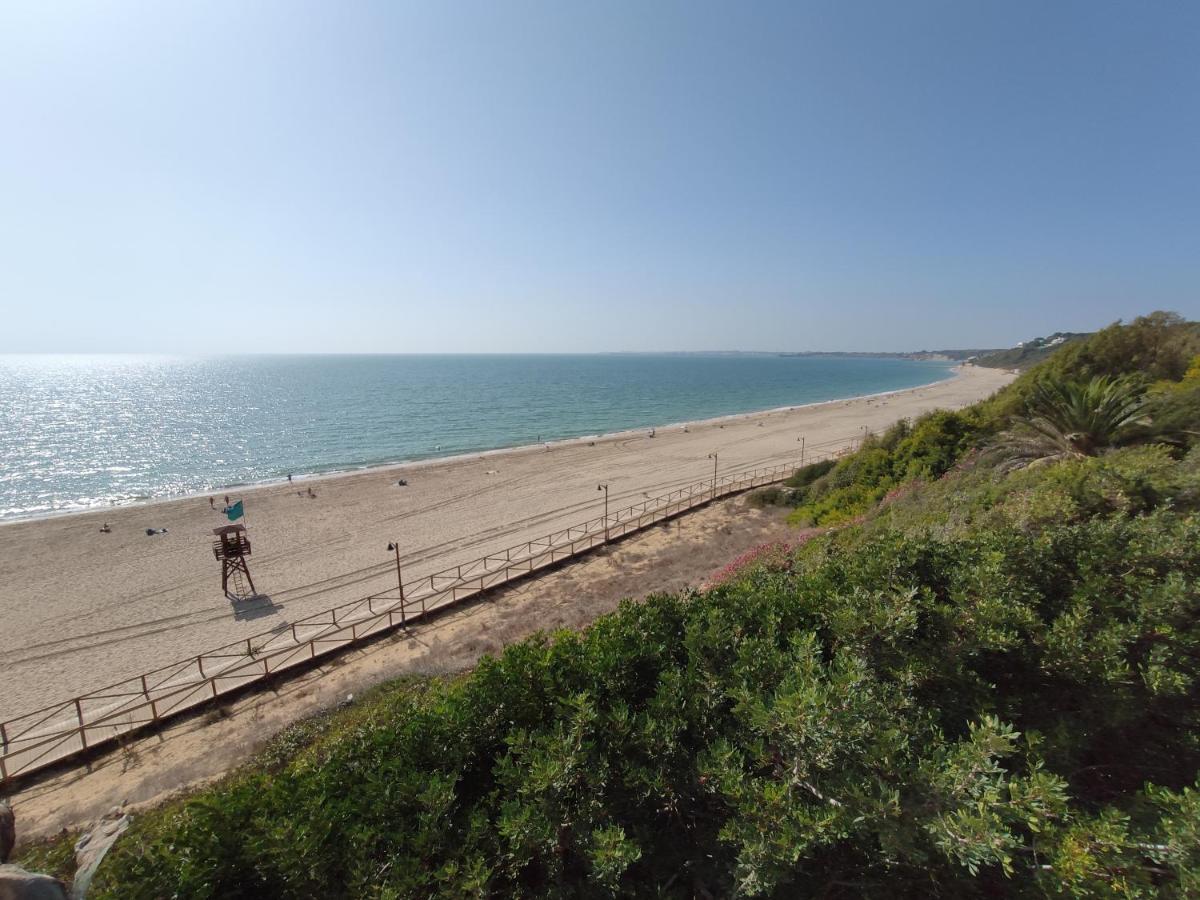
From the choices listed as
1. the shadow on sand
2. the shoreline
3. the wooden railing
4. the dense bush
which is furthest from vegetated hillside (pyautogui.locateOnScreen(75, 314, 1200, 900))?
the shoreline

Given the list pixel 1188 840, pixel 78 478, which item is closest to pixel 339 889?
pixel 1188 840

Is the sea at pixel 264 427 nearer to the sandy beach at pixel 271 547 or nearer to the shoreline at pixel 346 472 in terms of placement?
the shoreline at pixel 346 472

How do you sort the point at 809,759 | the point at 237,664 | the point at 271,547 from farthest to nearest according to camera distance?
the point at 271,547 < the point at 237,664 < the point at 809,759

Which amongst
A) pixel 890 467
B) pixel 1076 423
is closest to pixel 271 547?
pixel 890 467

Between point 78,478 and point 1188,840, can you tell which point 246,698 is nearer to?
point 1188,840

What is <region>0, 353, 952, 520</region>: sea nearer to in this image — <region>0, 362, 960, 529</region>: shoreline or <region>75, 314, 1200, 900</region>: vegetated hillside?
<region>0, 362, 960, 529</region>: shoreline

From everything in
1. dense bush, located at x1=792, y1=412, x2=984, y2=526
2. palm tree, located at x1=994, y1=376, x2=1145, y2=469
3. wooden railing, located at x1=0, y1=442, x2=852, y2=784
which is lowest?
wooden railing, located at x1=0, y1=442, x2=852, y2=784

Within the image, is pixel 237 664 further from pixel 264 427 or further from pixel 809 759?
pixel 264 427
